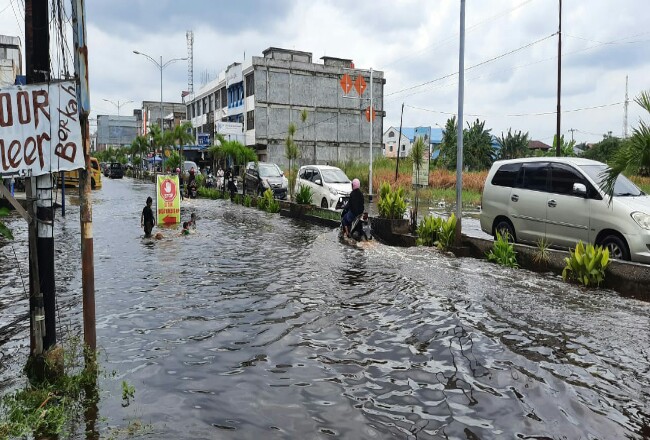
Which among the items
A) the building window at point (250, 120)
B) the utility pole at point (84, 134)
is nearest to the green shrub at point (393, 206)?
the utility pole at point (84, 134)

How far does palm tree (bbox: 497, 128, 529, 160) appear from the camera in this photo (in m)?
53.8

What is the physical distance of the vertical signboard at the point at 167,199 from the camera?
18.5 metres

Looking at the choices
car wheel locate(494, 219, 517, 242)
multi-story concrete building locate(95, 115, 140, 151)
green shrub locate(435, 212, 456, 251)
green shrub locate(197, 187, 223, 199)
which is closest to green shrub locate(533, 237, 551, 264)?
car wheel locate(494, 219, 517, 242)

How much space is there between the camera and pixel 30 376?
490 centimetres

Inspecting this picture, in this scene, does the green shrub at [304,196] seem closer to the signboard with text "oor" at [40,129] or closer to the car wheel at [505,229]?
the car wheel at [505,229]

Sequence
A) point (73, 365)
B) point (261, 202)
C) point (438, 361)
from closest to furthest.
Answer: point (73, 365) < point (438, 361) < point (261, 202)

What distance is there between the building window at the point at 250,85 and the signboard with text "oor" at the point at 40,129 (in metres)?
46.3

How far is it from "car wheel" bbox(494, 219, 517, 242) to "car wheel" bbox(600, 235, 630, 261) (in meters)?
2.34

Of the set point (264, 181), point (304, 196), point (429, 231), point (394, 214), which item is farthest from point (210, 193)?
point (429, 231)

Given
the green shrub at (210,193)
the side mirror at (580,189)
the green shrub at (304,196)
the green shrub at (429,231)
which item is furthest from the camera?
the green shrub at (210,193)

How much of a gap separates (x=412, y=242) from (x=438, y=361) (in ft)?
28.0

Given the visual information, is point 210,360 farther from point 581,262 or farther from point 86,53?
point 581,262

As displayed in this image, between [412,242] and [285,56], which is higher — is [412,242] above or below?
below

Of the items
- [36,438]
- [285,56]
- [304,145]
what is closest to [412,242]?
[36,438]
